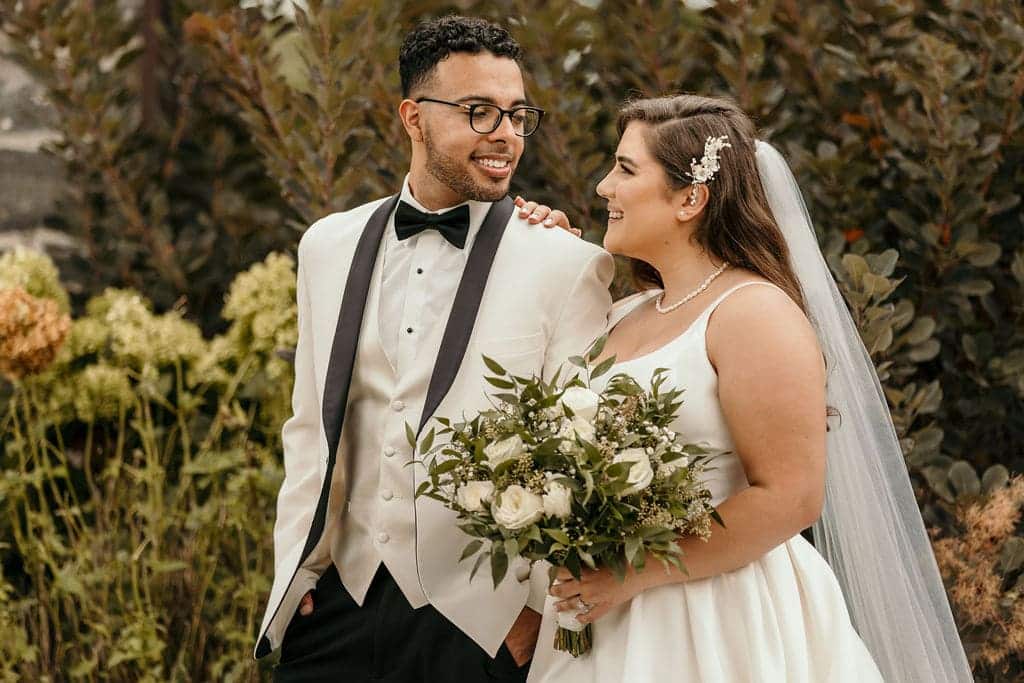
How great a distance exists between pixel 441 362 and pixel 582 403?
0.51 meters

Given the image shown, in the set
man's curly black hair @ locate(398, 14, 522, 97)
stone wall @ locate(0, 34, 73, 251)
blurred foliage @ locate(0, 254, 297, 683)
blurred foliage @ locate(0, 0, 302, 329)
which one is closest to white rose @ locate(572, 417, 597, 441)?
man's curly black hair @ locate(398, 14, 522, 97)

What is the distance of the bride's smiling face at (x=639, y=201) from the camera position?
103 inches

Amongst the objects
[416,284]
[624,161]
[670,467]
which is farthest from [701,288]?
[416,284]

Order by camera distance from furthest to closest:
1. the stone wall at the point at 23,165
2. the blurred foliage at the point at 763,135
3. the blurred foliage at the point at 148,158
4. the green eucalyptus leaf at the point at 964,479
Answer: the stone wall at the point at 23,165 < the blurred foliage at the point at 148,158 < the blurred foliage at the point at 763,135 < the green eucalyptus leaf at the point at 964,479

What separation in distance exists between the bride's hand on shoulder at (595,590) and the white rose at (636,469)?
0.25m

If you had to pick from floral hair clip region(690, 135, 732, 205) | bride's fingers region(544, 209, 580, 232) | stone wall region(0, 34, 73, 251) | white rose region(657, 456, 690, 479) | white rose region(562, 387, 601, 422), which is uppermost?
stone wall region(0, 34, 73, 251)

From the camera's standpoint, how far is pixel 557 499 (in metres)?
2.16

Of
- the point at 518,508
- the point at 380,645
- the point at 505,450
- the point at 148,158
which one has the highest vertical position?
the point at 148,158

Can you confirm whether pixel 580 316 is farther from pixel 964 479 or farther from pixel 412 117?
pixel 964 479

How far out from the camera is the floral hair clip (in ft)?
8.45

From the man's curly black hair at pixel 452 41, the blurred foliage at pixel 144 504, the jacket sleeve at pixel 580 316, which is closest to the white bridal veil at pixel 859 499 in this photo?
the jacket sleeve at pixel 580 316

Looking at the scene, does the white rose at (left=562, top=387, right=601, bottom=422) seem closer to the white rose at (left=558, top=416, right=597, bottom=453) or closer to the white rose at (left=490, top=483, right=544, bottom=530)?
the white rose at (left=558, top=416, right=597, bottom=453)

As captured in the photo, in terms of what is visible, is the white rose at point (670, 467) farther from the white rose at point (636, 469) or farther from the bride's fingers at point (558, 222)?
the bride's fingers at point (558, 222)

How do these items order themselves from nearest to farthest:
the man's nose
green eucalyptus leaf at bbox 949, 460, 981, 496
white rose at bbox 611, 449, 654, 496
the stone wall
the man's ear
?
white rose at bbox 611, 449, 654, 496, the man's nose, the man's ear, green eucalyptus leaf at bbox 949, 460, 981, 496, the stone wall
